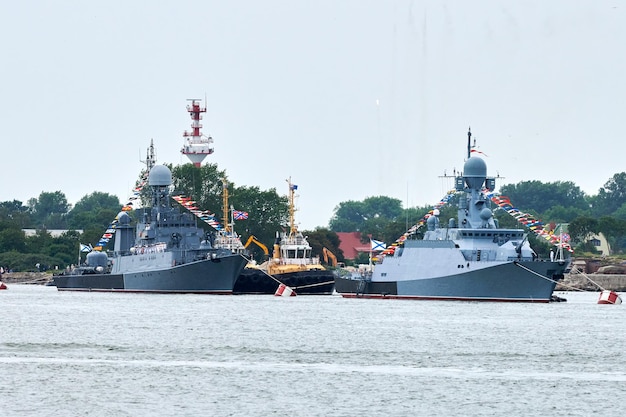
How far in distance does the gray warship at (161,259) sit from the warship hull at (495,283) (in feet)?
62.7

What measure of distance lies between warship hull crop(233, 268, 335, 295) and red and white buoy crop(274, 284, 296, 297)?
1.28m

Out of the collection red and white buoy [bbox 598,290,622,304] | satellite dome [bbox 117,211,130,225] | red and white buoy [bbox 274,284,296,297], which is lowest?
red and white buoy [bbox 598,290,622,304]

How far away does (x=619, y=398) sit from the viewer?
40.4 m

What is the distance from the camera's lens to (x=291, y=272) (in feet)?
344

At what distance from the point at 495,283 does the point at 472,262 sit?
1855 millimetres

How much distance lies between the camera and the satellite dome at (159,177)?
374 ft

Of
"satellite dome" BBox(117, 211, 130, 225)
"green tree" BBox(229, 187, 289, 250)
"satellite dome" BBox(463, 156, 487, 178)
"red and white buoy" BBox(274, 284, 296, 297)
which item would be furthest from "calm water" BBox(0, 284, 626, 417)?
"green tree" BBox(229, 187, 289, 250)

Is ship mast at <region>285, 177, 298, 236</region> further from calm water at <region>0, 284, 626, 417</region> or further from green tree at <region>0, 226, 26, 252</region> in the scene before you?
green tree at <region>0, 226, 26, 252</region>

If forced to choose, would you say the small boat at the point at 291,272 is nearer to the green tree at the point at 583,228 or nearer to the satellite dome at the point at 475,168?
the satellite dome at the point at 475,168

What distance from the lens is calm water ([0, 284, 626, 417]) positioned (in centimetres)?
3925

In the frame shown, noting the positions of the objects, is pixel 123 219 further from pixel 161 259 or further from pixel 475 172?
pixel 475 172

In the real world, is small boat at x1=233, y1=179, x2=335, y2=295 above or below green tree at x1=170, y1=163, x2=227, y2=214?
below

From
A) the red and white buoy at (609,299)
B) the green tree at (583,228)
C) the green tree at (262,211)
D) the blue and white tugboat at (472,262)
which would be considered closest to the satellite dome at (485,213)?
the blue and white tugboat at (472,262)

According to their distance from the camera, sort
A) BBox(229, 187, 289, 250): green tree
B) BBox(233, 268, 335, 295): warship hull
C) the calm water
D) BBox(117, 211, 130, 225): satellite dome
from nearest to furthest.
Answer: the calm water < BBox(233, 268, 335, 295): warship hull < BBox(117, 211, 130, 225): satellite dome < BBox(229, 187, 289, 250): green tree
